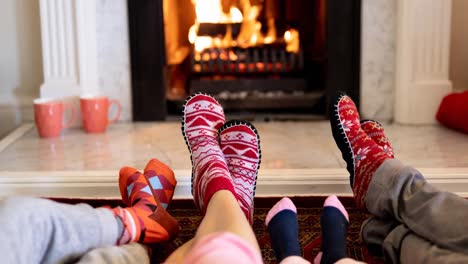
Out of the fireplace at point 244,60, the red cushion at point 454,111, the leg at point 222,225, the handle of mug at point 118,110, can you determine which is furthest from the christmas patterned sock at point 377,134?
the handle of mug at point 118,110

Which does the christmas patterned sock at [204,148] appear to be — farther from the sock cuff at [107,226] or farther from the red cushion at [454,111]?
the red cushion at [454,111]

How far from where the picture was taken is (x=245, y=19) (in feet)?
8.27

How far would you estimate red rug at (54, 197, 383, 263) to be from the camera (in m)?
1.35

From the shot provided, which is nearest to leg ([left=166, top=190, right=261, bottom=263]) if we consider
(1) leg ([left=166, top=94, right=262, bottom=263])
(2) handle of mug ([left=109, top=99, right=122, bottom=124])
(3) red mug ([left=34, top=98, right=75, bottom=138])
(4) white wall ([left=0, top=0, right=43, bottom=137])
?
(1) leg ([left=166, top=94, right=262, bottom=263])

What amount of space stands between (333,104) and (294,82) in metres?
0.88

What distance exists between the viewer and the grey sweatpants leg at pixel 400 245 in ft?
3.61

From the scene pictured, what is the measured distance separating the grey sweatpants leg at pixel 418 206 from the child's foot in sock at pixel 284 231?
0.23 meters

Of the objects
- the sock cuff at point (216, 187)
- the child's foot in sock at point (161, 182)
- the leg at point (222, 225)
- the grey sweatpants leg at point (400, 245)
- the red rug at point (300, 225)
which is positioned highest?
the leg at point (222, 225)

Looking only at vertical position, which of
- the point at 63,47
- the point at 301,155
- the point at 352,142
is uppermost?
the point at 63,47

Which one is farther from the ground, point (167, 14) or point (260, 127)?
point (167, 14)

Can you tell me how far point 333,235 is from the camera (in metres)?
1.11

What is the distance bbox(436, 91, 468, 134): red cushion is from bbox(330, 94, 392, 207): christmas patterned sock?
0.71 m

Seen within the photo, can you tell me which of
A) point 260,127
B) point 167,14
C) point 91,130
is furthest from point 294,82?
point 91,130

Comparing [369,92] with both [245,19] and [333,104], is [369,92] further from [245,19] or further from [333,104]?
[333,104]
